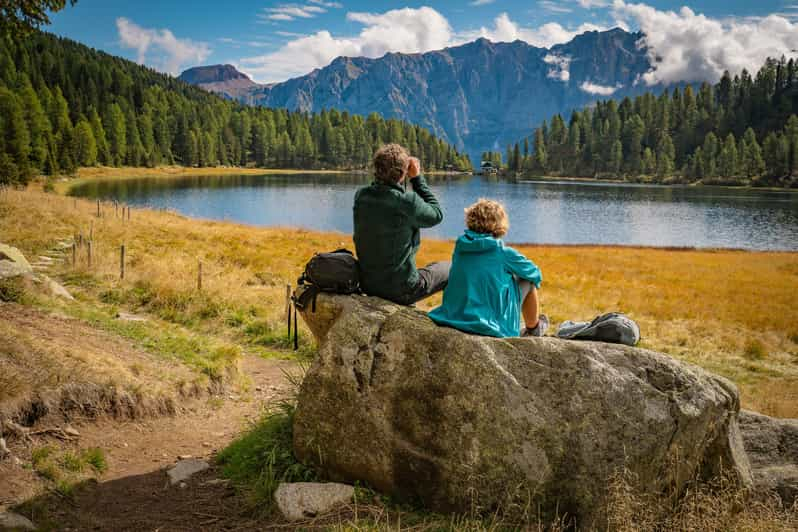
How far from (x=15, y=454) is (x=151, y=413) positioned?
5.96 feet

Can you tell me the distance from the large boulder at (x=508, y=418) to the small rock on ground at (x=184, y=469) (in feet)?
5.31

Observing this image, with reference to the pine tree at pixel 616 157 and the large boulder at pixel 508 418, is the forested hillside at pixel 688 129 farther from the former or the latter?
the large boulder at pixel 508 418

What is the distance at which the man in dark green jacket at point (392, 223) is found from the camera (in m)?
5.71

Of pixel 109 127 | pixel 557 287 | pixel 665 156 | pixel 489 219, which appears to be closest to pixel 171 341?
pixel 489 219

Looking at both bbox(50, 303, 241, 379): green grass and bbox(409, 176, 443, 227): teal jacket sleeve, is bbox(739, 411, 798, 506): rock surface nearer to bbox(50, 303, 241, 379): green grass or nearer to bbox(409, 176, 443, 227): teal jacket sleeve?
bbox(409, 176, 443, 227): teal jacket sleeve

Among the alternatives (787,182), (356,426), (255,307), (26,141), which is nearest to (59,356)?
(356,426)

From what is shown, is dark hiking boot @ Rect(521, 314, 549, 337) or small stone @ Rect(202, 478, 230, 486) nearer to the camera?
small stone @ Rect(202, 478, 230, 486)

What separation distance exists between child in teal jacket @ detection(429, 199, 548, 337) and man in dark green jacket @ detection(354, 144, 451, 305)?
0.57 meters

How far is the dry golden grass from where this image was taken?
13.4 metres

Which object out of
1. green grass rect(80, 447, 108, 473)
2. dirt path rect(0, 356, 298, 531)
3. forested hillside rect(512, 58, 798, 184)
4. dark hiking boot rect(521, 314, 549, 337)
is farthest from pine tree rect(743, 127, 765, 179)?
green grass rect(80, 447, 108, 473)

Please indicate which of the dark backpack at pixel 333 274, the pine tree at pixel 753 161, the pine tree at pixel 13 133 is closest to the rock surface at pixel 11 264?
the dark backpack at pixel 333 274

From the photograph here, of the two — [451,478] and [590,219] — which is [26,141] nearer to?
[590,219]

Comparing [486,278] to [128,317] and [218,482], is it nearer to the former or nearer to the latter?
[218,482]

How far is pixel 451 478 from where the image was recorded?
4.95 m
